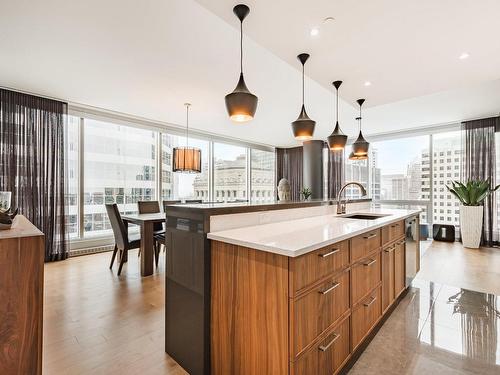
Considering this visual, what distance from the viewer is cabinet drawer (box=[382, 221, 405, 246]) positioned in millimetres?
2232

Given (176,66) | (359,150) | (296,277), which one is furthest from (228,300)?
(359,150)

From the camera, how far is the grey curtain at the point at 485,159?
Answer: 512cm

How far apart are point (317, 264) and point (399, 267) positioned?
5.65 ft

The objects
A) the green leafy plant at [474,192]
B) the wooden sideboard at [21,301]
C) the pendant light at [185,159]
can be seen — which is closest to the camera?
the wooden sideboard at [21,301]

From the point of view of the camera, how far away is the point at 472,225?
5.05 meters

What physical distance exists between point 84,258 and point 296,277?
4.37 meters

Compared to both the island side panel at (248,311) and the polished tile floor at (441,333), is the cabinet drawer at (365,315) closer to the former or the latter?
the polished tile floor at (441,333)

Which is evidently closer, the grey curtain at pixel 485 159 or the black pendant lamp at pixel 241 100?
the black pendant lamp at pixel 241 100

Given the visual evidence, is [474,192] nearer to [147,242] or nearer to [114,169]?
[147,242]

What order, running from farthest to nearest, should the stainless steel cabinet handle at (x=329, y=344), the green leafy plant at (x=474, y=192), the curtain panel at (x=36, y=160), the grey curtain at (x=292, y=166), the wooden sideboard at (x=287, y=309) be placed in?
the grey curtain at (x=292, y=166) < the green leafy plant at (x=474, y=192) < the curtain panel at (x=36, y=160) < the stainless steel cabinet handle at (x=329, y=344) < the wooden sideboard at (x=287, y=309)

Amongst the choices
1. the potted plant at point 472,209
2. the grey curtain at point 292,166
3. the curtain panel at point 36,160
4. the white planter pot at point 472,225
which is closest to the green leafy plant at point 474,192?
the potted plant at point 472,209

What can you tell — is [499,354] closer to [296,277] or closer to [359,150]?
[296,277]

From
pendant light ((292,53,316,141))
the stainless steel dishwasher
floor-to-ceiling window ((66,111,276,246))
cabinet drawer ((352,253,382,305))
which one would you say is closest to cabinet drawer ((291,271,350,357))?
cabinet drawer ((352,253,382,305))

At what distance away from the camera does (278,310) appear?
4.07 ft
